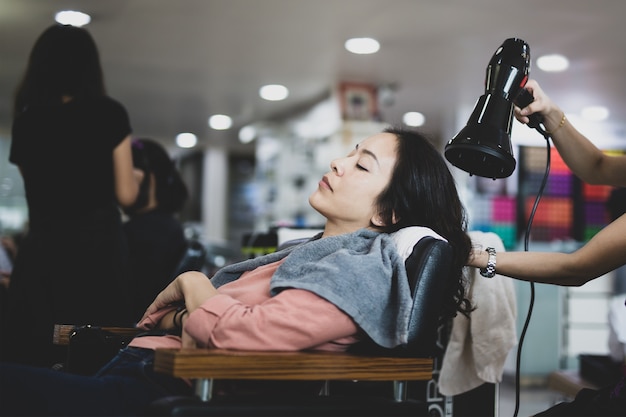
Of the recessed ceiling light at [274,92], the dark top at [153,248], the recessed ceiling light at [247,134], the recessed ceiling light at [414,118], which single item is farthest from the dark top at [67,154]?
the recessed ceiling light at [247,134]

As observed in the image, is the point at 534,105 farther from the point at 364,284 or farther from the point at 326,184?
the point at 364,284

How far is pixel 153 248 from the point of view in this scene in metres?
3.21

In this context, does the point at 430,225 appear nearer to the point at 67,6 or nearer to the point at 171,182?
the point at 171,182

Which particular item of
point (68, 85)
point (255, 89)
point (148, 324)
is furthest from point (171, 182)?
point (255, 89)

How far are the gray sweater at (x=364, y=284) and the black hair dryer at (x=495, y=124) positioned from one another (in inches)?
9.4

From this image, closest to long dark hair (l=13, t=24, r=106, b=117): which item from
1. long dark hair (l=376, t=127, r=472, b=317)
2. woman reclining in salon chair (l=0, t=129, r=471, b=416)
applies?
woman reclining in salon chair (l=0, t=129, r=471, b=416)

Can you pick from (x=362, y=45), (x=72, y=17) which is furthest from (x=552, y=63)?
(x=72, y=17)

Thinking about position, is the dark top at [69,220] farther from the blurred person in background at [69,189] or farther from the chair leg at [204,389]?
the chair leg at [204,389]

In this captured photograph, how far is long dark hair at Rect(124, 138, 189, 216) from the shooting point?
3.31 meters

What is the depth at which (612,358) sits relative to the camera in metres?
2.91

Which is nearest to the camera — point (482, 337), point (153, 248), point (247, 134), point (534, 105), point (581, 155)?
point (534, 105)

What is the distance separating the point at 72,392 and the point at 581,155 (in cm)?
129

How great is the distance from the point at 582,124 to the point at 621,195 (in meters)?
5.44

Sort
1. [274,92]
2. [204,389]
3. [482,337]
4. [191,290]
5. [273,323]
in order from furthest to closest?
1. [274,92]
2. [482,337]
3. [191,290]
4. [273,323]
5. [204,389]
